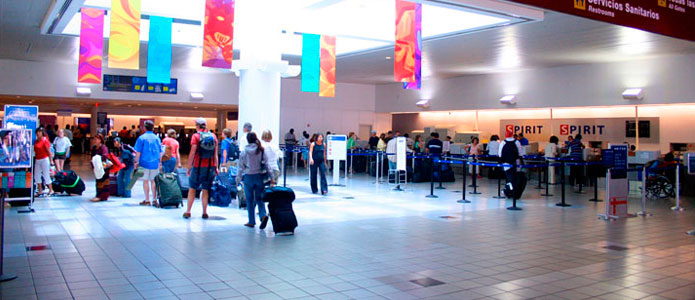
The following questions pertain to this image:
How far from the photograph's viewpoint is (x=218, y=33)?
10.6 metres

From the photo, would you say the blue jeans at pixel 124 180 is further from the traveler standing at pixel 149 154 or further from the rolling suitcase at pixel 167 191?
the rolling suitcase at pixel 167 191

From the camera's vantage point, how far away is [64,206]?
10234 millimetres

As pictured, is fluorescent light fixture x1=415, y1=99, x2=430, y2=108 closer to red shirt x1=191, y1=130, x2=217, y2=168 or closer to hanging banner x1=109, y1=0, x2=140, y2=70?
hanging banner x1=109, y1=0, x2=140, y2=70

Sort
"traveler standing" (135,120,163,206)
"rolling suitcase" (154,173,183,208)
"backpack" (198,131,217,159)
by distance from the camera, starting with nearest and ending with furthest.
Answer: "backpack" (198,131,217,159) < "rolling suitcase" (154,173,183,208) < "traveler standing" (135,120,163,206)

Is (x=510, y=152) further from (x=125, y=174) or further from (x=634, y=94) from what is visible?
(x=125, y=174)

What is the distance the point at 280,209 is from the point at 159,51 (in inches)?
208

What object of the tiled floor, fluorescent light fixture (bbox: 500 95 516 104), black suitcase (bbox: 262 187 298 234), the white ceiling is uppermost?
the white ceiling

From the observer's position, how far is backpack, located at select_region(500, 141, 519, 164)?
1288 centimetres

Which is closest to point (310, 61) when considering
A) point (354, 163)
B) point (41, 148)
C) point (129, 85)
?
point (41, 148)

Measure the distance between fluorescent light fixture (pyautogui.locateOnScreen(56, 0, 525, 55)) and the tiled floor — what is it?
4.17 metres

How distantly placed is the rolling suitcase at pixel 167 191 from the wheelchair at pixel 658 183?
37.1 ft

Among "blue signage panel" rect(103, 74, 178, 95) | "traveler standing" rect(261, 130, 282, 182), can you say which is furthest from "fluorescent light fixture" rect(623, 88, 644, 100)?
"blue signage panel" rect(103, 74, 178, 95)

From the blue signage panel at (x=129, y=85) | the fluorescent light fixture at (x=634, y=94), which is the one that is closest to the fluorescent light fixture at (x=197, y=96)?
the blue signage panel at (x=129, y=85)

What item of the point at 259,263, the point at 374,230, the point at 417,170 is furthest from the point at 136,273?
the point at 417,170
